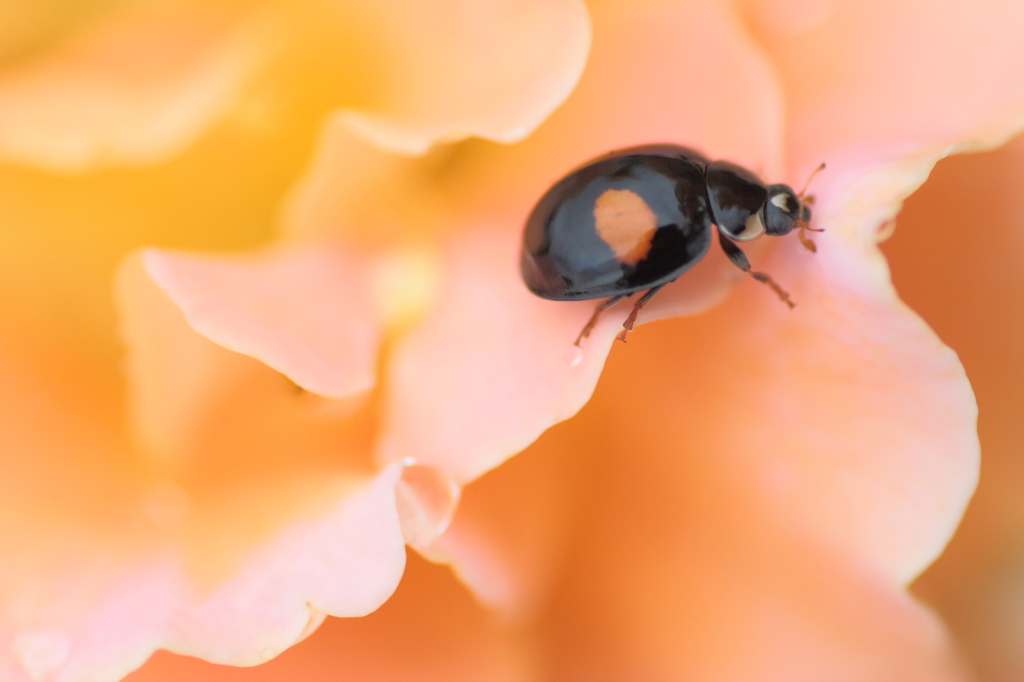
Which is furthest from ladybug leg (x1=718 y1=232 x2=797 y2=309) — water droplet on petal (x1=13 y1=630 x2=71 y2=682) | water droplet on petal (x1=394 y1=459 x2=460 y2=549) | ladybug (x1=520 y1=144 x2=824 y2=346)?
water droplet on petal (x1=13 y1=630 x2=71 y2=682)

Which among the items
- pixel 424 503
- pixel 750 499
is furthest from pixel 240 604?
pixel 750 499

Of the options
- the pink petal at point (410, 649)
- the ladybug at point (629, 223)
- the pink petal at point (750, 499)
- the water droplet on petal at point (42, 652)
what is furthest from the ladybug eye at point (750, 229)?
the water droplet on petal at point (42, 652)

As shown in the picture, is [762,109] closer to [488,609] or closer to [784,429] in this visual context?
[784,429]

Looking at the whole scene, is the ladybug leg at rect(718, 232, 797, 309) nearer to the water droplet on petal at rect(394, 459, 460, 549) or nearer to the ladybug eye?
the ladybug eye

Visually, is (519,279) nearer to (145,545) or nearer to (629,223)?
(629,223)

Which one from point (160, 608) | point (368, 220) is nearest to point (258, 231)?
point (368, 220)

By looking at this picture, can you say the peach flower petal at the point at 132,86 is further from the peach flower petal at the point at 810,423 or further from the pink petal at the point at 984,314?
the pink petal at the point at 984,314
